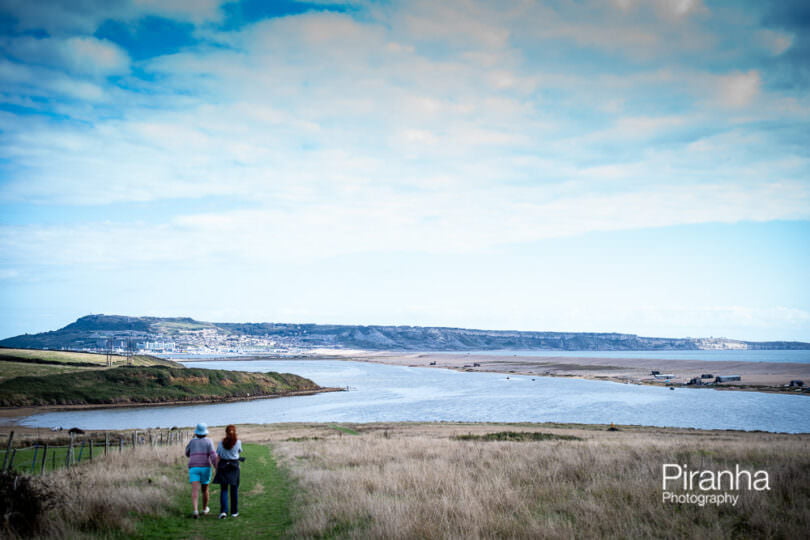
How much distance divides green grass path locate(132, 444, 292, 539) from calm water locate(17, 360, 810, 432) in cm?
4490

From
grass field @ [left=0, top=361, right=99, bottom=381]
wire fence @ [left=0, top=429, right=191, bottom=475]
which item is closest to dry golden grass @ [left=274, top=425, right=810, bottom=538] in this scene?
wire fence @ [left=0, top=429, right=191, bottom=475]

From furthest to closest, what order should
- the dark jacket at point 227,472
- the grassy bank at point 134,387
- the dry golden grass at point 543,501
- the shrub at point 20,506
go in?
the grassy bank at point 134,387, the dark jacket at point 227,472, the shrub at point 20,506, the dry golden grass at point 543,501

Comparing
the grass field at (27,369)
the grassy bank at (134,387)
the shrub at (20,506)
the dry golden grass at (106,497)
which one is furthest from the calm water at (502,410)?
the shrub at (20,506)

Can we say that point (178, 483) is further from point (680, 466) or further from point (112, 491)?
point (680, 466)

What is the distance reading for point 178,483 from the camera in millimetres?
14234

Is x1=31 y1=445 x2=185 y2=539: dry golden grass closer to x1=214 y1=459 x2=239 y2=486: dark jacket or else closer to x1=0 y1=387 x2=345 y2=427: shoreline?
x1=214 y1=459 x2=239 y2=486: dark jacket

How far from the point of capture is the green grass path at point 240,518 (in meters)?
9.33

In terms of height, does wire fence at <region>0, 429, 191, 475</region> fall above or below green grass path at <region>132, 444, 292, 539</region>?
below

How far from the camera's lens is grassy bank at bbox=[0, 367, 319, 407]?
2911 inches

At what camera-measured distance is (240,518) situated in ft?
34.7

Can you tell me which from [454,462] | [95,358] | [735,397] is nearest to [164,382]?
[95,358]

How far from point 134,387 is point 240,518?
8472 centimetres

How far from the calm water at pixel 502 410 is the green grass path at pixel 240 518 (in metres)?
44.9

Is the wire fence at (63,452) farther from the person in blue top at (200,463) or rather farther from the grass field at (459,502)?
the person in blue top at (200,463)
